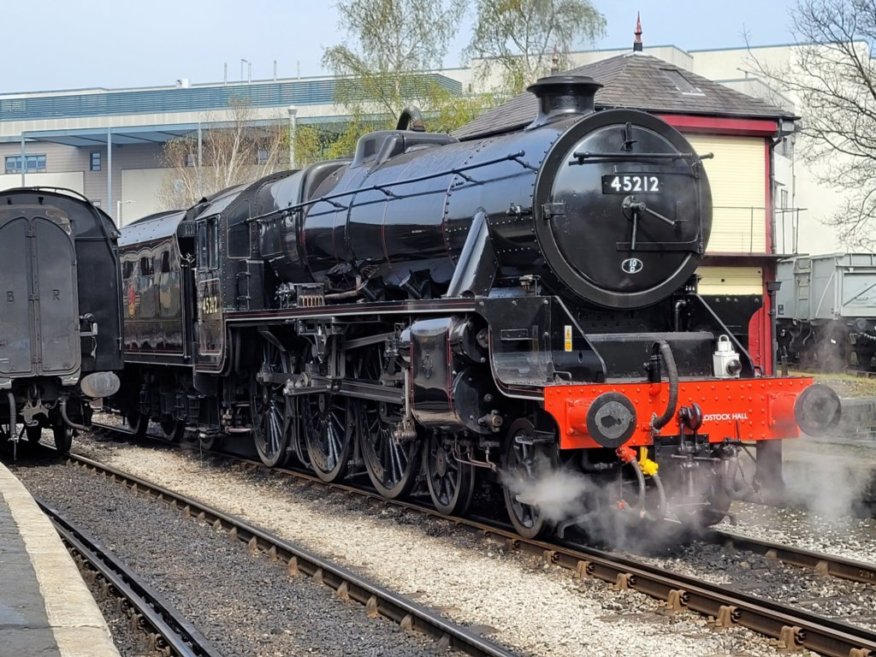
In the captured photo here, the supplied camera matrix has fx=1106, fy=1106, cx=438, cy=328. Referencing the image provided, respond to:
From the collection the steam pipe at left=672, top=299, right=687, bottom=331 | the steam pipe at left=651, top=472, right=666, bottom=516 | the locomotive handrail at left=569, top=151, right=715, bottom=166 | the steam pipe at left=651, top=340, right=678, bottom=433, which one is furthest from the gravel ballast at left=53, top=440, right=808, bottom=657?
the locomotive handrail at left=569, top=151, right=715, bottom=166

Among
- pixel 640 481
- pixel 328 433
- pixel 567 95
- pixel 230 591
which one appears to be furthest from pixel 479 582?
pixel 328 433

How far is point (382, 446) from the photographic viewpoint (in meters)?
11.0

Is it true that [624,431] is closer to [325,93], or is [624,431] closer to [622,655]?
[622,655]

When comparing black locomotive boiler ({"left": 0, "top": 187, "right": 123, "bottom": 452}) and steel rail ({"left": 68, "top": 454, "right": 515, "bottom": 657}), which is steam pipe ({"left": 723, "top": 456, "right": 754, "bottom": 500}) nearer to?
steel rail ({"left": 68, "top": 454, "right": 515, "bottom": 657})

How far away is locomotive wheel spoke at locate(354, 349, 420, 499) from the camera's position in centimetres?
1031

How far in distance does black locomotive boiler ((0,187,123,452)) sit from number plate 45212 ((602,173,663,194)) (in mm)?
8003

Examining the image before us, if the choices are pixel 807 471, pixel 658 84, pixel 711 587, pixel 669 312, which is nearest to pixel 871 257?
pixel 658 84

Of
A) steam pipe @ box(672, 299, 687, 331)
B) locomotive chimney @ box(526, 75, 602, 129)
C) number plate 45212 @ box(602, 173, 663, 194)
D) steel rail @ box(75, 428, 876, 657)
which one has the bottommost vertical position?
steel rail @ box(75, 428, 876, 657)

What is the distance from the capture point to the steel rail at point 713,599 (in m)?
5.73

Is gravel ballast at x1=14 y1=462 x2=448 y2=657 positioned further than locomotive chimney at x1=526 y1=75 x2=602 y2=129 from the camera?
No

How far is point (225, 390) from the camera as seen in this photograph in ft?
46.9

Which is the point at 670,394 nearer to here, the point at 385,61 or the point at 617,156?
the point at 617,156

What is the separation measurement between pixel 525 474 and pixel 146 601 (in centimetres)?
285

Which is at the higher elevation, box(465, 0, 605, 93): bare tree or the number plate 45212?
box(465, 0, 605, 93): bare tree
